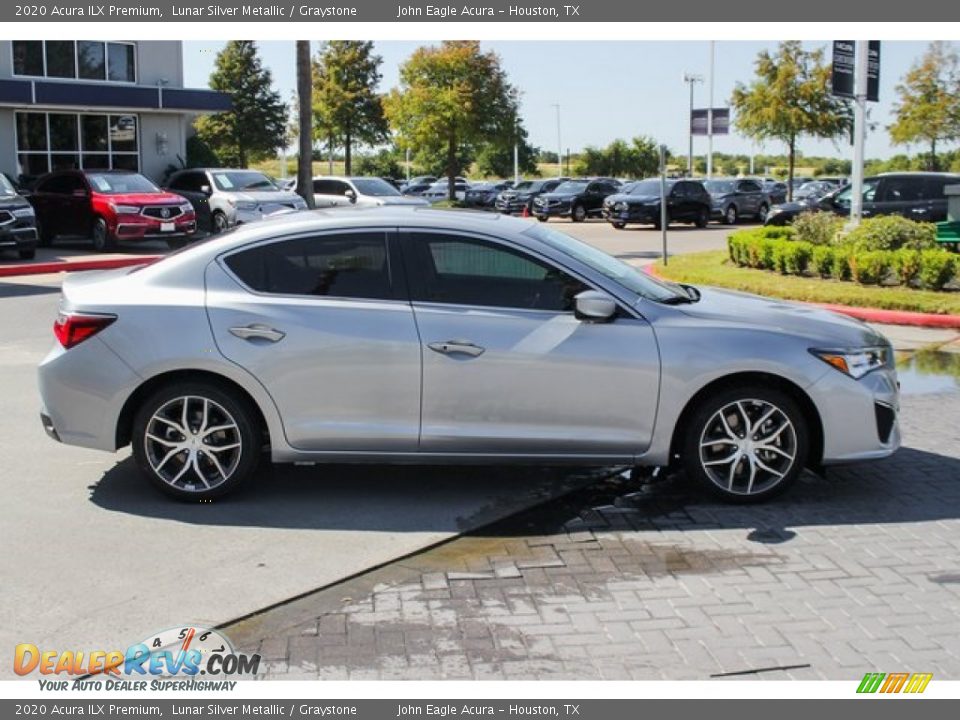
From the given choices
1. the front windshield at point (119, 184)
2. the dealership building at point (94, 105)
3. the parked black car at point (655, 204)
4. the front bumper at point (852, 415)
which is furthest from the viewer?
the parked black car at point (655, 204)

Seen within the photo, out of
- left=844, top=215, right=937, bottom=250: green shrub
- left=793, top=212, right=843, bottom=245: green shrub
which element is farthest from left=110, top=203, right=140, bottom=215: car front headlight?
left=844, top=215, right=937, bottom=250: green shrub

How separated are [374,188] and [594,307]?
80.3 ft

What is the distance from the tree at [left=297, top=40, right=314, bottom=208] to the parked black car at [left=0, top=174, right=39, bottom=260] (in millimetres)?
7125

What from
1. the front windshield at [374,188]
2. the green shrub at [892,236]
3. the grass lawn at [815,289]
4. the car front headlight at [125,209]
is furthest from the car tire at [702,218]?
the green shrub at [892,236]

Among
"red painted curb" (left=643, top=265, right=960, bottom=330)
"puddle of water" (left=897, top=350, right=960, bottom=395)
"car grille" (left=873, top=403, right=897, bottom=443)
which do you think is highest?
"car grille" (left=873, top=403, right=897, bottom=443)

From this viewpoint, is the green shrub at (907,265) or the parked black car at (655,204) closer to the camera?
the green shrub at (907,265)

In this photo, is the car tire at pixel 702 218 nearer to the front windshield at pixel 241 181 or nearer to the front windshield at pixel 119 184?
the front windshield at pixel 241 181

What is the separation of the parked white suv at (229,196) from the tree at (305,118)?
27.7 inches

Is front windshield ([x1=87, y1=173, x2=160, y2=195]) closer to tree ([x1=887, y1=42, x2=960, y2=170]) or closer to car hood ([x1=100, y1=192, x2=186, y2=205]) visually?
car hood ([x1=100, y1=192, x2=186, y2=205])

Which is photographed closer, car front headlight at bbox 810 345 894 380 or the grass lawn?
car front headlight at bbox 810 345 894 380

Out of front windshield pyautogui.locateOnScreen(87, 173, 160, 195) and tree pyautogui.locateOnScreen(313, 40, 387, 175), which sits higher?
tree pyautogui.locateOnScreen(313, 40, 387, 175)

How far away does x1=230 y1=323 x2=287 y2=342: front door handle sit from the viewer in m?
6.30

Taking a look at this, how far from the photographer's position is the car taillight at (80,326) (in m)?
6.38

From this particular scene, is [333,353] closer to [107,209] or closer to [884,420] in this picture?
[884,420]
